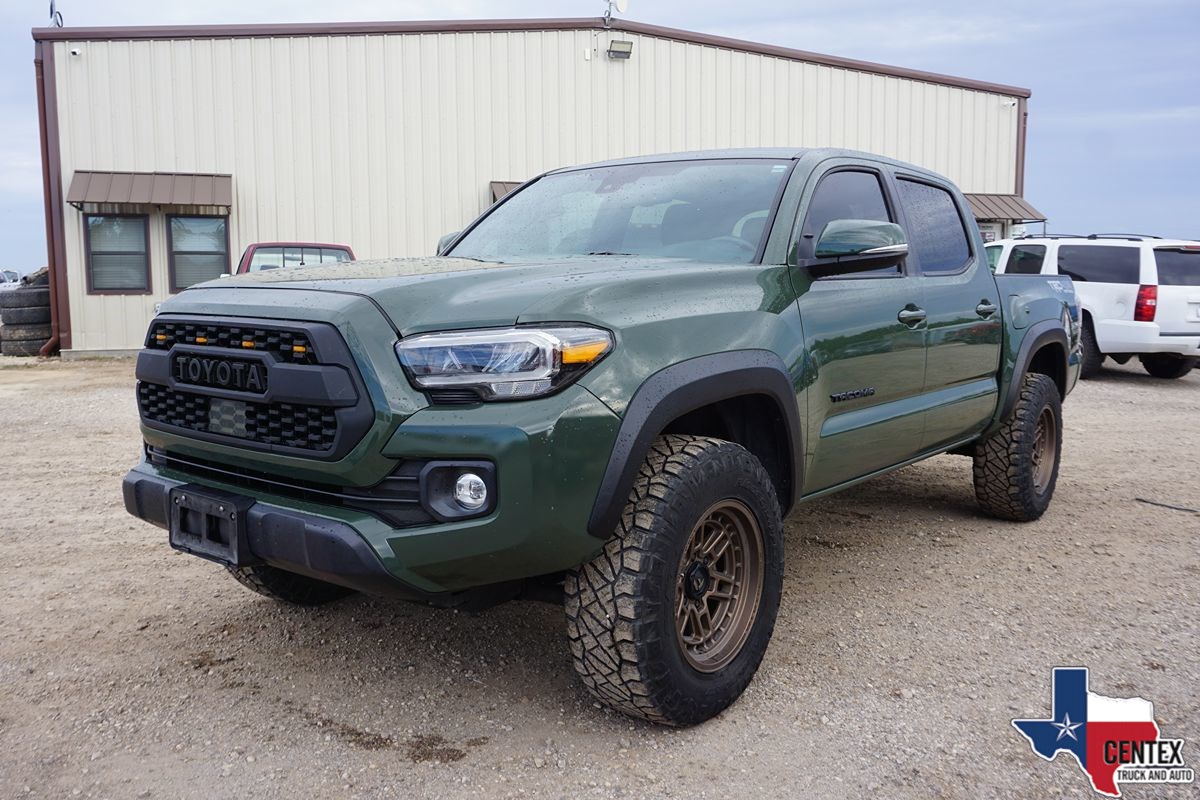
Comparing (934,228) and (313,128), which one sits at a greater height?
(313,128)

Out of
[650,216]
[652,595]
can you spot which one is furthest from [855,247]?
[652,595]

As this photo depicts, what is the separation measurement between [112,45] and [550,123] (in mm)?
7418

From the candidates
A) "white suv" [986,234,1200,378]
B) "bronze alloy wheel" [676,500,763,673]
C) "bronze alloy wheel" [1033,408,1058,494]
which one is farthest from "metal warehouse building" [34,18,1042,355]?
"bronze alloy wheel" [676,500,763,673]

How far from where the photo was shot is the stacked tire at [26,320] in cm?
1725

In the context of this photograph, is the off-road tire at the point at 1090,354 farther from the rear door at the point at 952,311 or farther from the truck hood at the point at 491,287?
the truck hood at the point at 491,287

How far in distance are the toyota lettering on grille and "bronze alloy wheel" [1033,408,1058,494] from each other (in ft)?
14.9

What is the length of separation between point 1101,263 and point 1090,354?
1.23 metres

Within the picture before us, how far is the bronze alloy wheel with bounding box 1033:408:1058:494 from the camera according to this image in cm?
569

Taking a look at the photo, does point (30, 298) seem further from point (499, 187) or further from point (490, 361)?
point (490, 361)

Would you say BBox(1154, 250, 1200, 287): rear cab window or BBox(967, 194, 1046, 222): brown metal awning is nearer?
BBox(1154, 250, 1200, 287): rear cab window

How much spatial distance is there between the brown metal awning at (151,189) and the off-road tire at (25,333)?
8.78 ft

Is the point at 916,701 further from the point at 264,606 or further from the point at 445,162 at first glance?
the point at 445,162

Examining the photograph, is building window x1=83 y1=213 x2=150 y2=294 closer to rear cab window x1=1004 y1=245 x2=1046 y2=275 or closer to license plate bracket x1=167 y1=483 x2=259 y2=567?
rear cab window x1=1004 y1=245 x2=1046 y2=275

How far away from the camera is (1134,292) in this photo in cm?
1260
